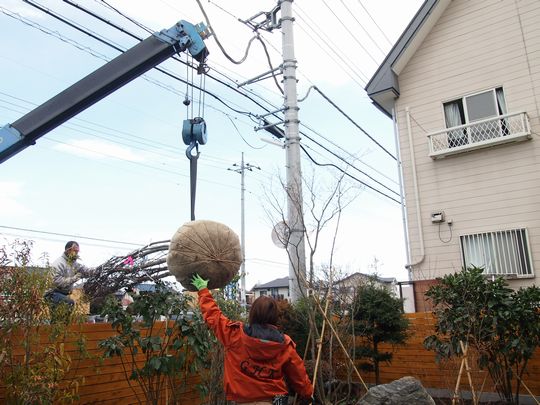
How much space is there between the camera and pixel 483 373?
21.2 ft

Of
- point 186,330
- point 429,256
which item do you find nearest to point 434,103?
point 429,256

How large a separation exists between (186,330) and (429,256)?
7.19 meters

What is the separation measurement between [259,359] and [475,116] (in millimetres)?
9228

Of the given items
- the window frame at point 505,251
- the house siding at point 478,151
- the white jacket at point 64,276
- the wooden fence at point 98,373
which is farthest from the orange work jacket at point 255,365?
the house siding at point 478,151

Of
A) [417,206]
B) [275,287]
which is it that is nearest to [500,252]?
[417,206]

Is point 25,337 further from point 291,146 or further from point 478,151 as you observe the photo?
point 478,151

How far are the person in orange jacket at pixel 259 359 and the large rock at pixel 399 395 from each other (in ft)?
8.43

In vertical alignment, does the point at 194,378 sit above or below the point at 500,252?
below

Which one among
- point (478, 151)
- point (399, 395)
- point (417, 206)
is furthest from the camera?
point (417, 206)

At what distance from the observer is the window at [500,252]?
360 inches

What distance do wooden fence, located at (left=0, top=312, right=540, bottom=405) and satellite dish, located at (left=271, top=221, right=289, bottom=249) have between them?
246 cm

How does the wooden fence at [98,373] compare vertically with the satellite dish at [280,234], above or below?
below

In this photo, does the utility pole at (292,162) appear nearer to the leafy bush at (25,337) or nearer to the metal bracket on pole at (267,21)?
the metal bracket on pole at (267,21)

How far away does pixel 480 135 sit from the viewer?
1001 centimetres
